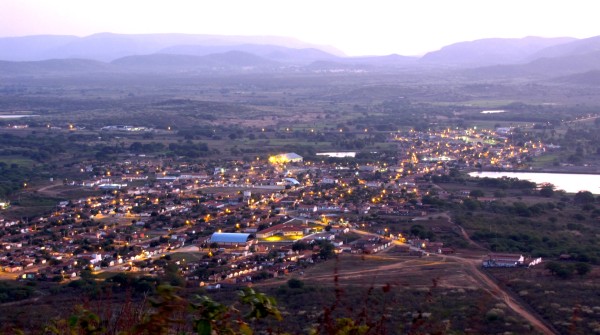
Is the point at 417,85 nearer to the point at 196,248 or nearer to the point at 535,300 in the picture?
the point at 196,248

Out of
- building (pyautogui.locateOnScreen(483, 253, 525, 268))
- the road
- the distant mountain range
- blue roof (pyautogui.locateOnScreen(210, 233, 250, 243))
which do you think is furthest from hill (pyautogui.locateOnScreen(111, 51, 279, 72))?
building (pyautogui.locateOnScreen(483, 253, 525, 268))

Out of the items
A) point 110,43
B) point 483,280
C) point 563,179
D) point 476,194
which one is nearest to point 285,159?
point 476,194

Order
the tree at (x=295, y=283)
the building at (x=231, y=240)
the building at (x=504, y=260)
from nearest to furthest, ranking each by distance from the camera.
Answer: the tree at (x=295, y=283), the building at (x=504, y=260), the building at (x=231, y=240)

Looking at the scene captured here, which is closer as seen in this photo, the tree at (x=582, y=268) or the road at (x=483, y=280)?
the road at (x=483, y=280)

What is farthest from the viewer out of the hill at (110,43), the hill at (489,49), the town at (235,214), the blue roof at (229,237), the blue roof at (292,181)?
the hill at (110,43)

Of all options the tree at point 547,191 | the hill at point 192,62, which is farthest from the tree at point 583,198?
the hill at point 192,62

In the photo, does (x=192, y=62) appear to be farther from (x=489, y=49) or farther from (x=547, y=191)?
(x=547, y=191)

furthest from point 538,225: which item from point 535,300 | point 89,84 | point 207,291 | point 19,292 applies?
point 89,84

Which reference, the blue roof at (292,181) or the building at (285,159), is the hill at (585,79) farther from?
the blue roof at (292,181)

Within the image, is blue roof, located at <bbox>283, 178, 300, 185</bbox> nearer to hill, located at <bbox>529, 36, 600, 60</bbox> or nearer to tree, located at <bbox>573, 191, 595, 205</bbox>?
tree, located at <bbox>573, 191, 595, 205</bbox>
